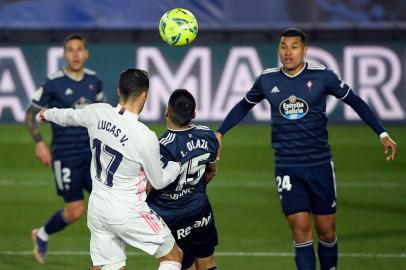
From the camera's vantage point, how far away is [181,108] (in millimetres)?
7793

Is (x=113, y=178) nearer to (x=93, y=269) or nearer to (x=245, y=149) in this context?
(x=93, y=269)

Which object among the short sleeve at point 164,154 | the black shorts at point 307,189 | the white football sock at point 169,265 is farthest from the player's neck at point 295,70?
the white football sock at point 169,265

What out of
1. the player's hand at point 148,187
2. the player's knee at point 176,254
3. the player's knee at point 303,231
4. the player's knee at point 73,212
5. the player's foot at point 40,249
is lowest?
the player's foot at point 40,249

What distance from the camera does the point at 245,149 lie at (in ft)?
56.4

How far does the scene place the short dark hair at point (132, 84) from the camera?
7.45 metres

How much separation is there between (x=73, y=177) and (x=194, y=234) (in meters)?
2.65

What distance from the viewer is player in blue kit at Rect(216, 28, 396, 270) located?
8.81 m

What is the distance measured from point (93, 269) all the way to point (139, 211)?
61 cm

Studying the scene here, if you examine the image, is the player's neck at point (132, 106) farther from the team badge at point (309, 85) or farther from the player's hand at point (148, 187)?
the team badge at point (309, 85)

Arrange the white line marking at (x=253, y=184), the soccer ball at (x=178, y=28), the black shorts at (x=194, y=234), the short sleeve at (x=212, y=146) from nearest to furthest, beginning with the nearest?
1. the short sleeve at (x=212, y=146)
2. the black shorts at (x=194, y=234)
3. the soccer ball at (x=178, y=28)
4. the white line marking at (x=253, y=184)

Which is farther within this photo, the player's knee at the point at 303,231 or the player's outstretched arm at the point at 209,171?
the player's knee at the point at 303,231

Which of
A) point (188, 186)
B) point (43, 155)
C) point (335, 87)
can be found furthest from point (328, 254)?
point (43, 155)

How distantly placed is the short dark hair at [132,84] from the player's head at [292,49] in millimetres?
1741

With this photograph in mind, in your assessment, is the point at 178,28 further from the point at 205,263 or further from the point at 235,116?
the point at 205,263
